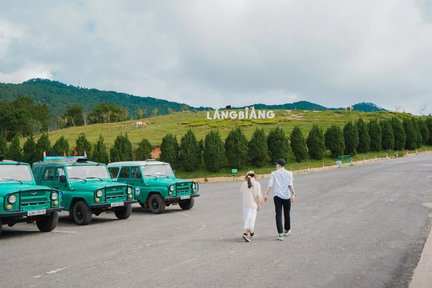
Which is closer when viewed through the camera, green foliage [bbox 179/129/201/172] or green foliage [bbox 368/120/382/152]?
green foliage [bbox 179/129/201/172]

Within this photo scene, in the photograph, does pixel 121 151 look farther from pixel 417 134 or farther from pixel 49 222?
pixel 417 134

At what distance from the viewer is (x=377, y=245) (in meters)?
10.6

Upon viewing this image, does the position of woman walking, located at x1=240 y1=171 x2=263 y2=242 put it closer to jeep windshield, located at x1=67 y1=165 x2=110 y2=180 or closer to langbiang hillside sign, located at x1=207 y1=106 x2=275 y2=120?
jeep windshield, located at x1=67 y1=165 x2=110 y2=180

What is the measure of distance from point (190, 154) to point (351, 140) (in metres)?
22.7

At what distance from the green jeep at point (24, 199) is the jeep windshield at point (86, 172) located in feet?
6.37

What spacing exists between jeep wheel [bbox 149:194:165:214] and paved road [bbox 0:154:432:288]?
14.9 inches

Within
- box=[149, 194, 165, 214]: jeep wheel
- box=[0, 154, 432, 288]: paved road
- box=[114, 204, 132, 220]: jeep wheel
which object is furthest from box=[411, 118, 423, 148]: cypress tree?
box=[114, 204, 132, 220]: jeep wheel

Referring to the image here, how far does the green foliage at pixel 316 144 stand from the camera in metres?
51.9

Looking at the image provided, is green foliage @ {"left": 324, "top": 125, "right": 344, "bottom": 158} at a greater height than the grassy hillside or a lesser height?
lesser

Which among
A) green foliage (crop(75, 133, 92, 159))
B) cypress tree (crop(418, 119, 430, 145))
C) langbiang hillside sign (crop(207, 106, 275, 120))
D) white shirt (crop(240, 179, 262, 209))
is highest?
langbiang hillside sign (crop(207, 106, 275, 120))

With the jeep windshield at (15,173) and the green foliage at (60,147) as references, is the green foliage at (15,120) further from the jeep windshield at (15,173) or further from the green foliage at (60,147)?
the jeep windshield at (15,173)

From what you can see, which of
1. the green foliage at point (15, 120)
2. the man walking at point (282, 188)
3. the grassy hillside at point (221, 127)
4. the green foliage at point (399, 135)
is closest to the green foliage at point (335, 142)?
the green foliage at point (399, 135)

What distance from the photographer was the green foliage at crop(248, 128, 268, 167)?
154ft

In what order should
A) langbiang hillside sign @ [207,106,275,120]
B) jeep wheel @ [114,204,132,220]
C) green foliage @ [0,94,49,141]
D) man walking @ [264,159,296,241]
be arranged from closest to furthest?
1. man walking @ [264,159,296,241]
2. jeep wheel @ [114,204,132,220]
3. langbiang hillside sign @ [207,106,275,120]
4. green foliage @ [0,94,49,141]
